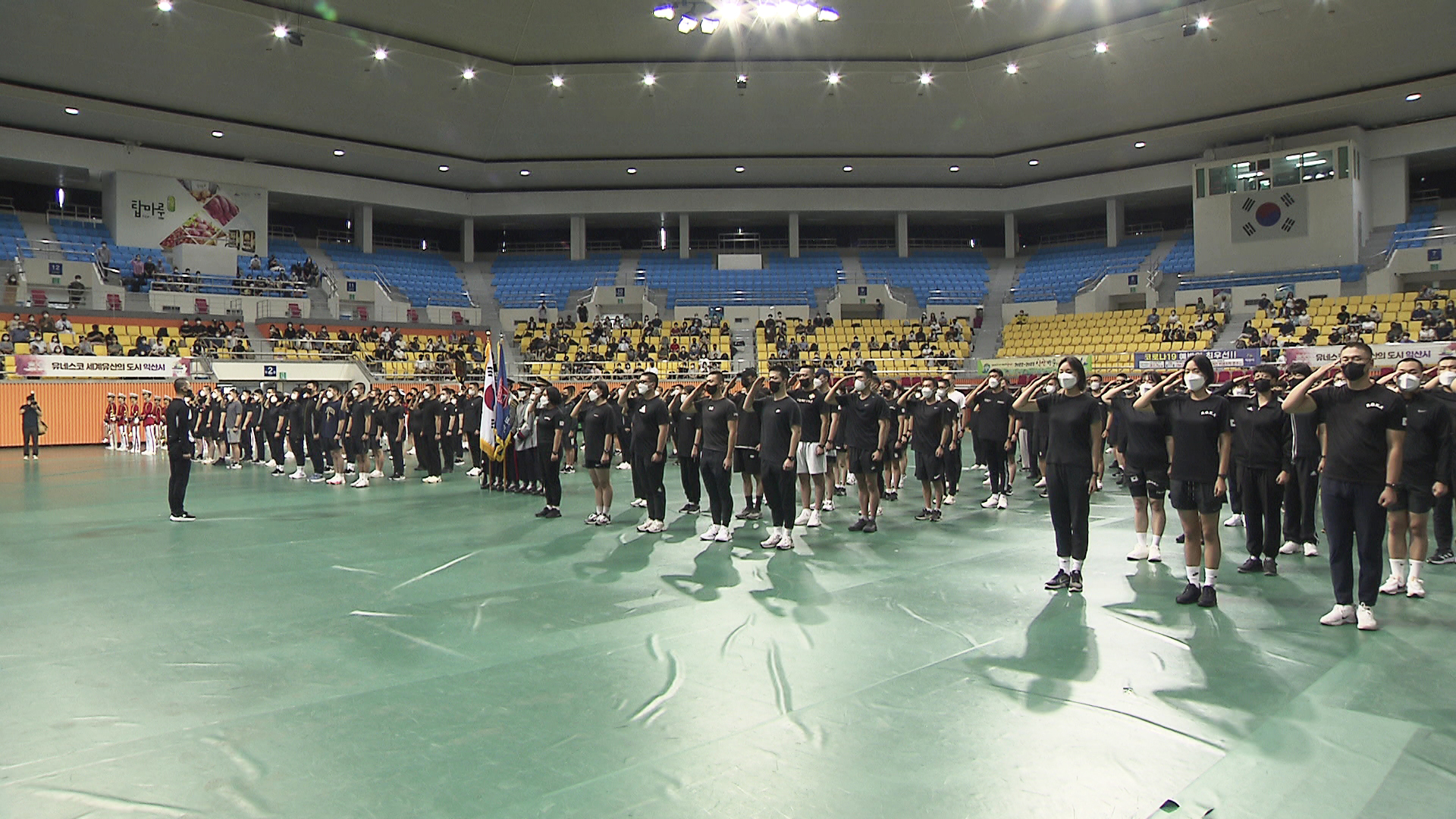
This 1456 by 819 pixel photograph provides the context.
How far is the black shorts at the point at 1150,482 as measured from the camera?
6996mm

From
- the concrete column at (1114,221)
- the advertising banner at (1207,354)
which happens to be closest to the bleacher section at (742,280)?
the concrete column at (1114,221)

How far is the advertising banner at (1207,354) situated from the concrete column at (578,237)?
25949 mm

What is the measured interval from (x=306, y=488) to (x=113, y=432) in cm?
1591

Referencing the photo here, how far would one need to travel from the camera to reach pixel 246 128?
3269 centimetres

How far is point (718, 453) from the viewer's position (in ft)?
31.9

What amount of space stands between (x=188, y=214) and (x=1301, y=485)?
3951cm

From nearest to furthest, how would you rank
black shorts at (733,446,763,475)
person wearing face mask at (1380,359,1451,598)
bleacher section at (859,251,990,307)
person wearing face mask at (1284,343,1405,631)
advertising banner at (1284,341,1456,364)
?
person wearing face mask at (1284,343,1405,631), person wearing face mask at (1380,359,1451,598), black shorts at (733,446,763,475), advertising banner at (1284,341,1456,364), bleacher section at (859,251,990,307)

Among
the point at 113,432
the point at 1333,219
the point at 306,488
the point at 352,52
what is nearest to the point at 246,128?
the point at 352,52

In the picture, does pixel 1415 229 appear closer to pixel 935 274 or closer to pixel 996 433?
pixel 935 274

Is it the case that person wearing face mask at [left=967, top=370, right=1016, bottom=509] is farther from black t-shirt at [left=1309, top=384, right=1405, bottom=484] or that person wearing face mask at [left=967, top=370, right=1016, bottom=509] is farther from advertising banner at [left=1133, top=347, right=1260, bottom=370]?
advertising banner at [left=1133, top=347, right=1260, bottom=370]

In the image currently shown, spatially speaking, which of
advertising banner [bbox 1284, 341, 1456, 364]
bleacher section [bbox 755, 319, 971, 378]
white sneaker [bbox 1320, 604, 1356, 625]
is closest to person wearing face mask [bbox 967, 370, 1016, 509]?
white sneaker [bbox 1320, 604, 1356, 625]

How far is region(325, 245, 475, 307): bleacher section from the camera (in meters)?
39.9

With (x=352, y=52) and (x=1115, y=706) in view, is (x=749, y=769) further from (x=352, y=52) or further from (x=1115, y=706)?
(x=352, y=52)

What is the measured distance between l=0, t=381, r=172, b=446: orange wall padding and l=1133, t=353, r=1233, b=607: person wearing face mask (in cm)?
2933
